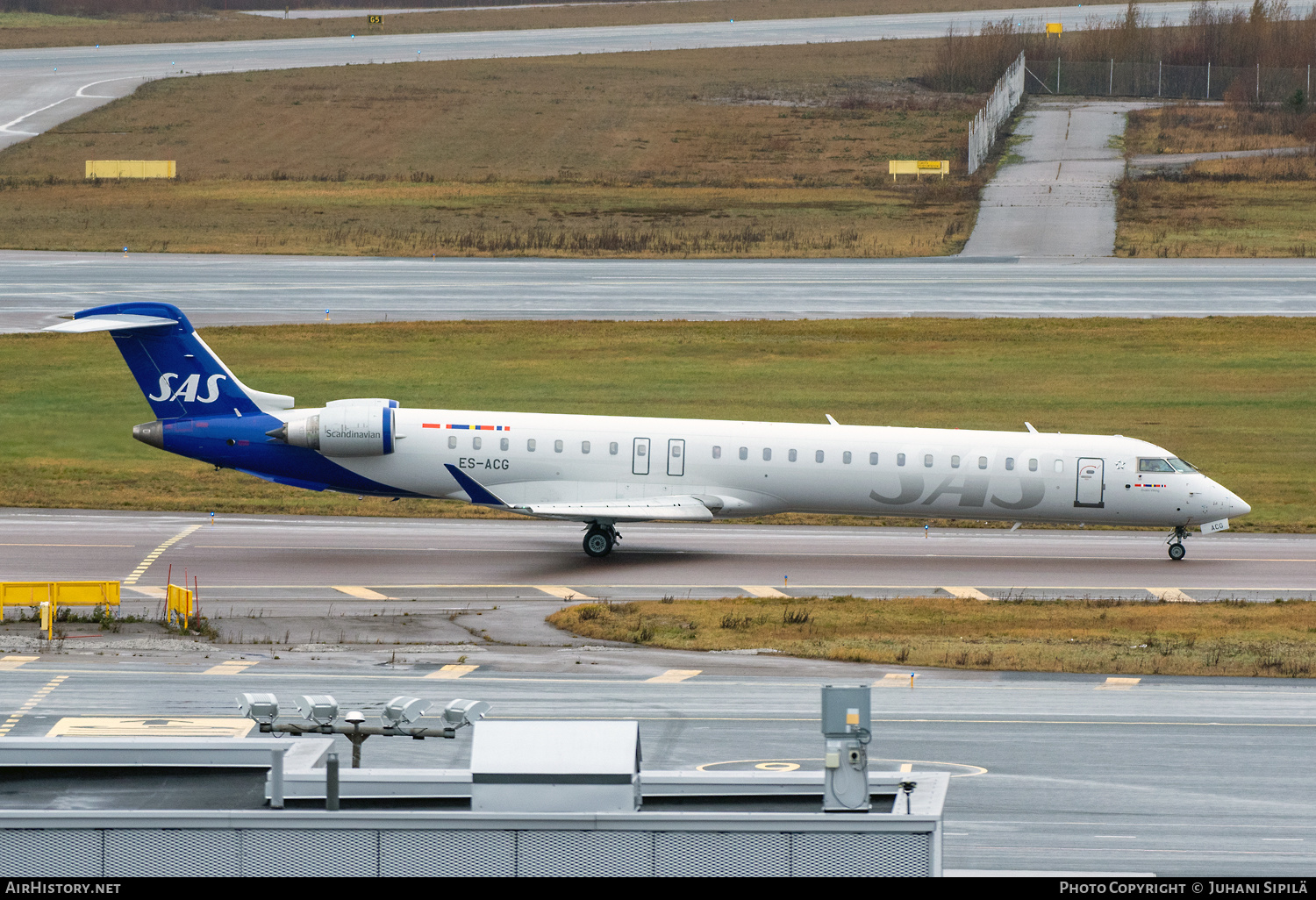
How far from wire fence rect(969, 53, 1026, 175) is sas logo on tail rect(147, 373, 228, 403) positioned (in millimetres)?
77641

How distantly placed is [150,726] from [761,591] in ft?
57.2

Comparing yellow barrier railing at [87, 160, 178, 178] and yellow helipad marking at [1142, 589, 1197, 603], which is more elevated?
yellow barrier railing at [87, 160, 178, 178]

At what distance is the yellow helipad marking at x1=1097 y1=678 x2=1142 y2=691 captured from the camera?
104ft

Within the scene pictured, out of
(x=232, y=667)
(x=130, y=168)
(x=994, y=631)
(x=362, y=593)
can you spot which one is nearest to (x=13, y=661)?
(x=232, y=667)

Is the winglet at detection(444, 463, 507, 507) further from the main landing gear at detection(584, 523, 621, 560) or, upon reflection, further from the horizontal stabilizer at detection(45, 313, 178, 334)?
the horizontal stabilizer at detection(45, 313, 178, 334)

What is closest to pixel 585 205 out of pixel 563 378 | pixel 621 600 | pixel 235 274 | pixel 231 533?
pixel 235 274

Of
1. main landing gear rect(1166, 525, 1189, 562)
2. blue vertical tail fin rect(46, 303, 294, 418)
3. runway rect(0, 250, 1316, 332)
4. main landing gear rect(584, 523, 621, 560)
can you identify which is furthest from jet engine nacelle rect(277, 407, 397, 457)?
runway rect(0, 250, 1316, 332)

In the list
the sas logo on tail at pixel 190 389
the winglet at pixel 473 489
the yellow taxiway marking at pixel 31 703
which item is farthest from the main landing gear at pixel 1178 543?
the yellow taxiway marking at pixel 31 703

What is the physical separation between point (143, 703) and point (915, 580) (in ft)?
67.0

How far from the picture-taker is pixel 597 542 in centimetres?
4434

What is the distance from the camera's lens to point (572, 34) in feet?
561

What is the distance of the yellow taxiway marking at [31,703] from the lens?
27791 mm

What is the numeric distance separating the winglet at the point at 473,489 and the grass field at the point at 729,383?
6.42 metres

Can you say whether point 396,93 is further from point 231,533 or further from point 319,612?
point 319,612
